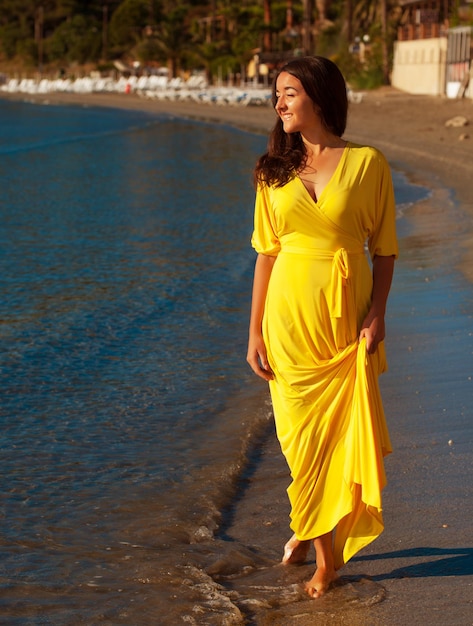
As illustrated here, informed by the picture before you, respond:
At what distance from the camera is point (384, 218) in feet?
11.6

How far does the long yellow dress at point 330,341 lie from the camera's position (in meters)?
3.46

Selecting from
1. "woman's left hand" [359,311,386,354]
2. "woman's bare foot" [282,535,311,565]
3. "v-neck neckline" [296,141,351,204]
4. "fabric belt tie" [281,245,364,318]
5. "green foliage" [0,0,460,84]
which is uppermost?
"green foliage" [0,0,460,84]

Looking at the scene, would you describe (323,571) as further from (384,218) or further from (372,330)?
(384,218)

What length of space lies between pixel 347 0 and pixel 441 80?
16.4 meters

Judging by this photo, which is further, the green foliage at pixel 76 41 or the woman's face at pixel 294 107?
the green foliage at pixel 76 41

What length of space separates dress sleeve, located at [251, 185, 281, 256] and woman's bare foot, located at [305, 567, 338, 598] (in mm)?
1131

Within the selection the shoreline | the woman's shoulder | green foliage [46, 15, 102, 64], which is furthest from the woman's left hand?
green foliage [46, 15, 102, 64]

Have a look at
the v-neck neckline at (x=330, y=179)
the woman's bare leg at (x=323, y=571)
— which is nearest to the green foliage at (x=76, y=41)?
the v-neck neckline at (x=330, y=179)

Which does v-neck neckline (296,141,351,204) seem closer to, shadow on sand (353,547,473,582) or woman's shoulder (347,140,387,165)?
woman's shoulder (347,140,387,165)

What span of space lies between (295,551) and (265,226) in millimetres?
1271

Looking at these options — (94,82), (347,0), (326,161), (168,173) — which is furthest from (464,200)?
(94,82)

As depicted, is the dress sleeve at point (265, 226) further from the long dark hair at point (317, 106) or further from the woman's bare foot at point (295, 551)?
the woman's bare foot at point (295, 551)

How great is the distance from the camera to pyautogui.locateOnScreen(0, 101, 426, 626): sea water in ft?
13.4

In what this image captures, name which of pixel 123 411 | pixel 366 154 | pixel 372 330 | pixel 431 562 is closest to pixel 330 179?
pixel 366 154
